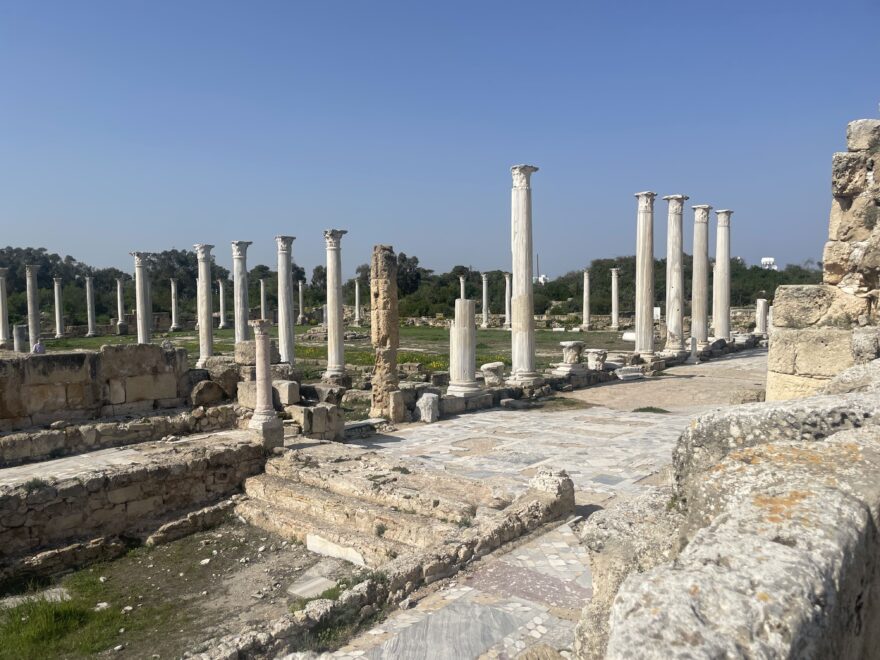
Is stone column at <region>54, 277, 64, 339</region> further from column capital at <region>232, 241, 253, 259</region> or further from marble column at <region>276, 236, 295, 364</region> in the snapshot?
marble column at <region>276, 236, 295, 364</region>

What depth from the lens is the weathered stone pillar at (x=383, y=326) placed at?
15008 millimetres

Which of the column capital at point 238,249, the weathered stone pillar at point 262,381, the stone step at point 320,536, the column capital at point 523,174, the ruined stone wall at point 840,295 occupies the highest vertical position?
A: the column capital at point 523,174

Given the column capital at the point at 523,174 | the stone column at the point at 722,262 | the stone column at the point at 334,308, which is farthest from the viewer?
the stone column at the point at 722,262

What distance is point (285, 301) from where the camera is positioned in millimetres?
22609

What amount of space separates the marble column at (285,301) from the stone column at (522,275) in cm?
826

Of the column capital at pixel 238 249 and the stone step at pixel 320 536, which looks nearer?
the stone step at pixel 320 536

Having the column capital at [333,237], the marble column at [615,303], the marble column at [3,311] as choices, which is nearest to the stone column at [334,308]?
the column capital at [333,237]

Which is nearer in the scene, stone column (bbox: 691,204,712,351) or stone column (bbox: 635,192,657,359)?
stone column (bbox: 635,192,657,359)

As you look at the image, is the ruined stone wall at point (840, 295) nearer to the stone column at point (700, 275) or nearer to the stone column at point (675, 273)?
→ the stone column at point (675, 273)

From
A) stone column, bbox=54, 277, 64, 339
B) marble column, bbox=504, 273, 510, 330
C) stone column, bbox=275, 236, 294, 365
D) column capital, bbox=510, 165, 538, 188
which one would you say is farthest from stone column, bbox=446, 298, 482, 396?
stone column, bbox=54, 277, 64, 339

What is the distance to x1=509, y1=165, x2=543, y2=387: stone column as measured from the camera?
1778 centimetres

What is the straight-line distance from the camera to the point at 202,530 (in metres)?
9.21

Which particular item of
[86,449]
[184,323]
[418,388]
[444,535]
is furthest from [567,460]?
[184,323]

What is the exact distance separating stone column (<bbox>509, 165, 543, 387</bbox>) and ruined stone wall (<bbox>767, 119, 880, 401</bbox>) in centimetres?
1088
